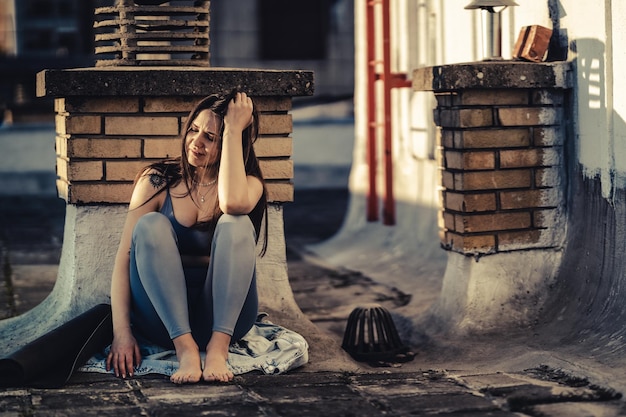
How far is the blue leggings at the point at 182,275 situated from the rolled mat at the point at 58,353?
24 centimetres

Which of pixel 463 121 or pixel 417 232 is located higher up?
pixel 463 121

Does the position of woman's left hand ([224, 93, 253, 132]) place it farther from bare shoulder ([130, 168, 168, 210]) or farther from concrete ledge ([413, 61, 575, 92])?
concrete ledge ([413, 61, 575, 92])

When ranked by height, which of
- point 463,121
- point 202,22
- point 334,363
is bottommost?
point 334,363

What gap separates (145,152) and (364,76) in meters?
4.46

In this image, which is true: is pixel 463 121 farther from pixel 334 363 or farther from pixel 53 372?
pixel 53 372

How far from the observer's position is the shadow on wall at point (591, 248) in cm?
484

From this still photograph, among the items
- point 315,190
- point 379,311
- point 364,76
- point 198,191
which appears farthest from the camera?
point 315,190

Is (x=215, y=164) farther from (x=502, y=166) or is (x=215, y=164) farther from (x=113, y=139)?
(x=502, y=166)

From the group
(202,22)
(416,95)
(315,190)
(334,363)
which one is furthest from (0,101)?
(334,363)

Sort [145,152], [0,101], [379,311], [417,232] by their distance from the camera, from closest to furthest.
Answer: [145,152]
[379,311]
[417,232]
[0,101]

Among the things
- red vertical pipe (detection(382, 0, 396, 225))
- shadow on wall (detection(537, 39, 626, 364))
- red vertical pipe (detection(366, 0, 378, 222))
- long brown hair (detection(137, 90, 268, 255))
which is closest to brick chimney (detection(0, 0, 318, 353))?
long brown hair (detection(137, 90, 268, 255))

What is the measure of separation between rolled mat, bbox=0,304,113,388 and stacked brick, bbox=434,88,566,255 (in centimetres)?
181

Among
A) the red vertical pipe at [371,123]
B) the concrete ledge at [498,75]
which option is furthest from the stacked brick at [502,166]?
the red vertical pipe at [371,123]

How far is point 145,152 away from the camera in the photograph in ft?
16.0
